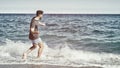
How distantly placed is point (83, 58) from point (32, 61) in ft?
8.12

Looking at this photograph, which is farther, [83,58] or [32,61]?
[83,58]

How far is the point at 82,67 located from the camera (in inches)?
460

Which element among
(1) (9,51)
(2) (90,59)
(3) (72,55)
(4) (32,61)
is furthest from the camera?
(1) (9,51)

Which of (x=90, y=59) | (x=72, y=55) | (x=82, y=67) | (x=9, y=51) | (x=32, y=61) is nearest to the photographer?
(x=82, y=67)

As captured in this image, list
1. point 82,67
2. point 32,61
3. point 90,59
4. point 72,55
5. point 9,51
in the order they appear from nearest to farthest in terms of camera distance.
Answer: point 82,67 → point 32,61 → point 90,59 → point 72,55 → point 9,51

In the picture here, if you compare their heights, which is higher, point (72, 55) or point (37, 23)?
point (37, 23)

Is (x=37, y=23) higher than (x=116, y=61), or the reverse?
(x=37, y=23)

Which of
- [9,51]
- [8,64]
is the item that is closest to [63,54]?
[9,51]

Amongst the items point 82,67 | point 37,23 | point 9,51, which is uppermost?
point 37,23

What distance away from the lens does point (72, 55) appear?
49.2 feet

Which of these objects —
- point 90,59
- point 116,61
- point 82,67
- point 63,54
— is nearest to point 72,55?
point 63,54

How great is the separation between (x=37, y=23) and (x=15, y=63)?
1.82 meters

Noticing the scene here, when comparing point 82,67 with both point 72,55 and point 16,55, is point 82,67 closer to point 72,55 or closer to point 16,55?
point 72,55

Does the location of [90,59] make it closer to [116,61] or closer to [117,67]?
[116,61]
